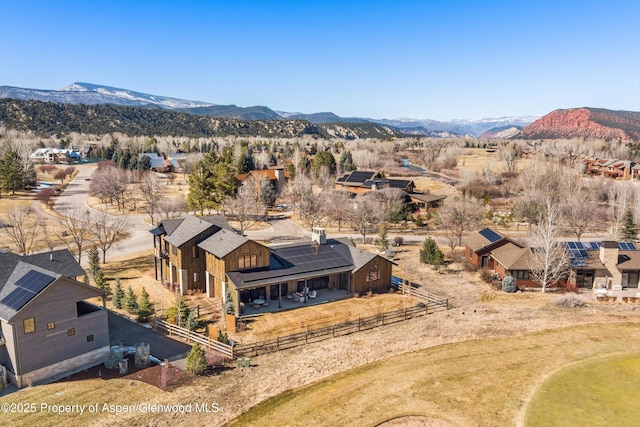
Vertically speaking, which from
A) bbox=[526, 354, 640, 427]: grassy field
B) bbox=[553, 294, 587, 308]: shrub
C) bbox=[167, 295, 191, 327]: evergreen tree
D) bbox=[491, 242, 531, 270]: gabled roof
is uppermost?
bbox=[491, 242, 531, 270]: gabled roof

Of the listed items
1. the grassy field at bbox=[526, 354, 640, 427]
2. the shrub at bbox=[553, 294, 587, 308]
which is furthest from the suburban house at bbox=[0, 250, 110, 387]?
the shrub at bbox=[553, 294, 587, 308]

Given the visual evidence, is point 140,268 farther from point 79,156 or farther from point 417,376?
point 79,156

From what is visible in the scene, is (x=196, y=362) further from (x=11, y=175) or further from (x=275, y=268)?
(x=11, y=175)

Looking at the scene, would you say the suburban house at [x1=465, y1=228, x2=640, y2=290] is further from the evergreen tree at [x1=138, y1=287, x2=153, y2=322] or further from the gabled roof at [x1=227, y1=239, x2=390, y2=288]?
the evergreen tree at [x1=138, y1=287, x2=153, y2=322]

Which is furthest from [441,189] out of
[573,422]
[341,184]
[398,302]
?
[573,422]

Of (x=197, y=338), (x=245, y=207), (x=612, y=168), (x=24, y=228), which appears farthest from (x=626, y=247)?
(x=612, y=168)

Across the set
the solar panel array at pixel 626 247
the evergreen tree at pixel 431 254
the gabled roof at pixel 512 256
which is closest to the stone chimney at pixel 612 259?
the solar panel array at pixel 626 247
